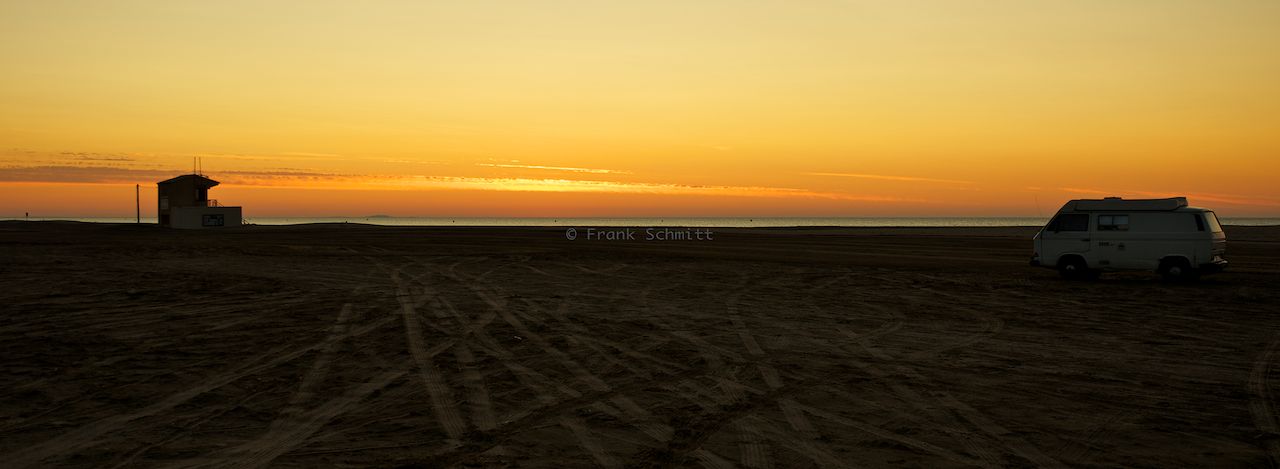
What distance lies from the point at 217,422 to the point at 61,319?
25.8 ft

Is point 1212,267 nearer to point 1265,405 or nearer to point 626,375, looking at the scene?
point 1265,405

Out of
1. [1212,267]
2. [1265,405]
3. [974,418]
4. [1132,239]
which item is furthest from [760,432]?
[1212,267]

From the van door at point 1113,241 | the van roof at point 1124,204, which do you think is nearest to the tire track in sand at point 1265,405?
the van roof at point 1124,204

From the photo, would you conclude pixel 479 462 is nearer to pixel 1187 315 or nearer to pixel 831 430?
pixel 831 430

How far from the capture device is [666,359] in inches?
395

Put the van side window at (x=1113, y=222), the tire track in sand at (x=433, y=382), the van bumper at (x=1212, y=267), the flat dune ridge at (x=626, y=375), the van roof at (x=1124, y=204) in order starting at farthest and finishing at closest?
the van side window at (x=1113, y=222), the van roof at (x=1124, y=204), the van bumper at (x=1212, y=267), the tire track in sand at (x=433, y=382), the flat dune ridge at (x=626, y=375)

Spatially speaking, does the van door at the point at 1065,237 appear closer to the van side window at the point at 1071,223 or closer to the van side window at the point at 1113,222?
the van side window at the point at 1071,223

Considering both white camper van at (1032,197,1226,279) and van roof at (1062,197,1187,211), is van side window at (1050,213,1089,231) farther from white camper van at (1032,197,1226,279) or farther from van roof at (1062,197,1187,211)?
van roof at (1062,197,1187,211)

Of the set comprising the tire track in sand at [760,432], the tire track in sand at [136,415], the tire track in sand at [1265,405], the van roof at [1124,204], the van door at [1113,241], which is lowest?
the tire track in sand at [1265,405]

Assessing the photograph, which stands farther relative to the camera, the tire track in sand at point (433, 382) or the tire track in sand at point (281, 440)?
the tire track in sand at point (433, 382)

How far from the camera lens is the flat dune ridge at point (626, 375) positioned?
A: 20.2 ft

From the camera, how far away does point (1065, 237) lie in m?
21.9

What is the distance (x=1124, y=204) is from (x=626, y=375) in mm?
18156

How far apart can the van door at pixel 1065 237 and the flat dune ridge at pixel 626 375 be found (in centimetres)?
264
